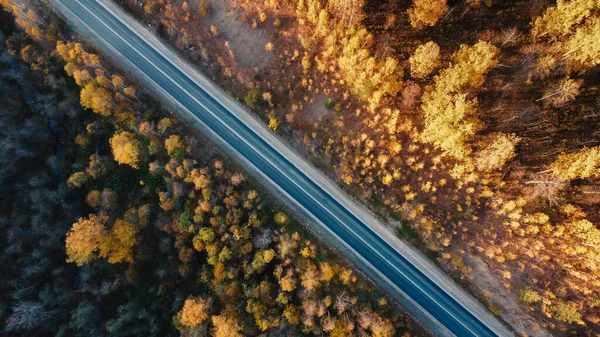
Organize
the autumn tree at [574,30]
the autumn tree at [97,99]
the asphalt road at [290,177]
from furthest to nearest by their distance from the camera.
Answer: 1. the autumn tree at [97,99]
2. the asphalt road at [290,177]
3. the autumn tree at [574,30]

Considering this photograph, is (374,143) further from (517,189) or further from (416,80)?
(517,189)

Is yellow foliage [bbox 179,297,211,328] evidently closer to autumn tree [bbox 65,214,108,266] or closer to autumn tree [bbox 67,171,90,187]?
autumn tree [bbox 65,214,108,266]

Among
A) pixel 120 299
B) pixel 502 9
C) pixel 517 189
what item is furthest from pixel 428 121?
pixel 120 299

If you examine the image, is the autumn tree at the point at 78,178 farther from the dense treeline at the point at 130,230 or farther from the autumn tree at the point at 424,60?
the autumn tree at the point at 424,60

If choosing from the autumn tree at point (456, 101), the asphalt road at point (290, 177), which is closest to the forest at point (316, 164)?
the autumn tree at point (456, 101)

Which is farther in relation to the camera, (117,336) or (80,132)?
(80,132)

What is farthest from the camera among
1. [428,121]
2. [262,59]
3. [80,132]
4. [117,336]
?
[80,132]
